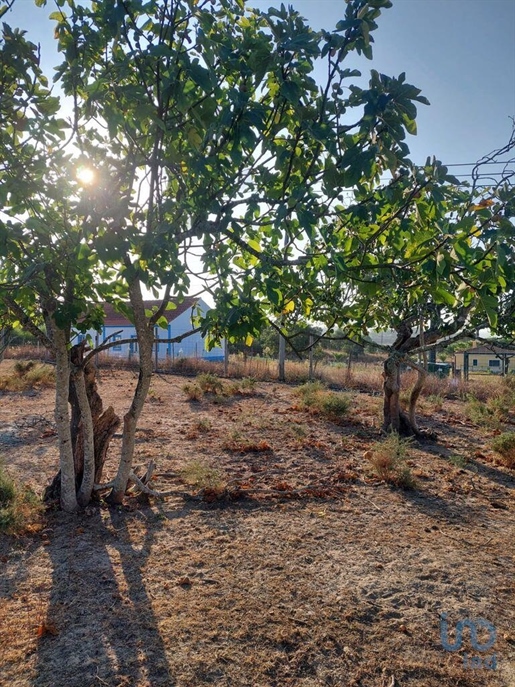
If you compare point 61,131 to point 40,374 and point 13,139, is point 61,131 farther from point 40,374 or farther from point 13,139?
point 40,374

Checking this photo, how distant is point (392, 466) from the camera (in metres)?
5.53

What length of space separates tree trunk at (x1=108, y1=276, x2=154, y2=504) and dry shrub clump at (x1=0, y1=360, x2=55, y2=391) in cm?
953

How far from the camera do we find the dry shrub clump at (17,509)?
3747 millimetres

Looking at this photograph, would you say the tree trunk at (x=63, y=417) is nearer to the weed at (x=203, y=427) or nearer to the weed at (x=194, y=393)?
the weed at (x=203, y=427)

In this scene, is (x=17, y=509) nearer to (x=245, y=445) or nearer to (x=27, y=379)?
(x=245, y=445)

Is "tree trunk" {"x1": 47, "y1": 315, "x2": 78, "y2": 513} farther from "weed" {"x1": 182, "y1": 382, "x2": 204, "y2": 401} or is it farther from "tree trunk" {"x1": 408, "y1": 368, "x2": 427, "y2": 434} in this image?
"weed" {"x1": 182, "y1": 382, "x2": 204, "y2": 401}

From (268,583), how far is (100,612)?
0.98 m

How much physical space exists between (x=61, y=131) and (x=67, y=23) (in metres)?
0.60

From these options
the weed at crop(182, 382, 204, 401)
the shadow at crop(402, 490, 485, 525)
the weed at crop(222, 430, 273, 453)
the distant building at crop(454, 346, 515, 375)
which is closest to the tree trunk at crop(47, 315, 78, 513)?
the weed at crop(222, 430, 273, 453)

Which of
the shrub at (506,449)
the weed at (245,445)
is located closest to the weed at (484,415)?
the shrub at (506,449)

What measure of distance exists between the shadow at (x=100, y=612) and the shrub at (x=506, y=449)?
4.66 meters

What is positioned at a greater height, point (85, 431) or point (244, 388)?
point (85, 431)

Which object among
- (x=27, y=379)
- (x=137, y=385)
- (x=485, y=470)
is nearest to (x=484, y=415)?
(x=485, y=470)

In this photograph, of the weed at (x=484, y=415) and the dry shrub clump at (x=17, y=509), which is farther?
the weed at (x=484, y=415)
